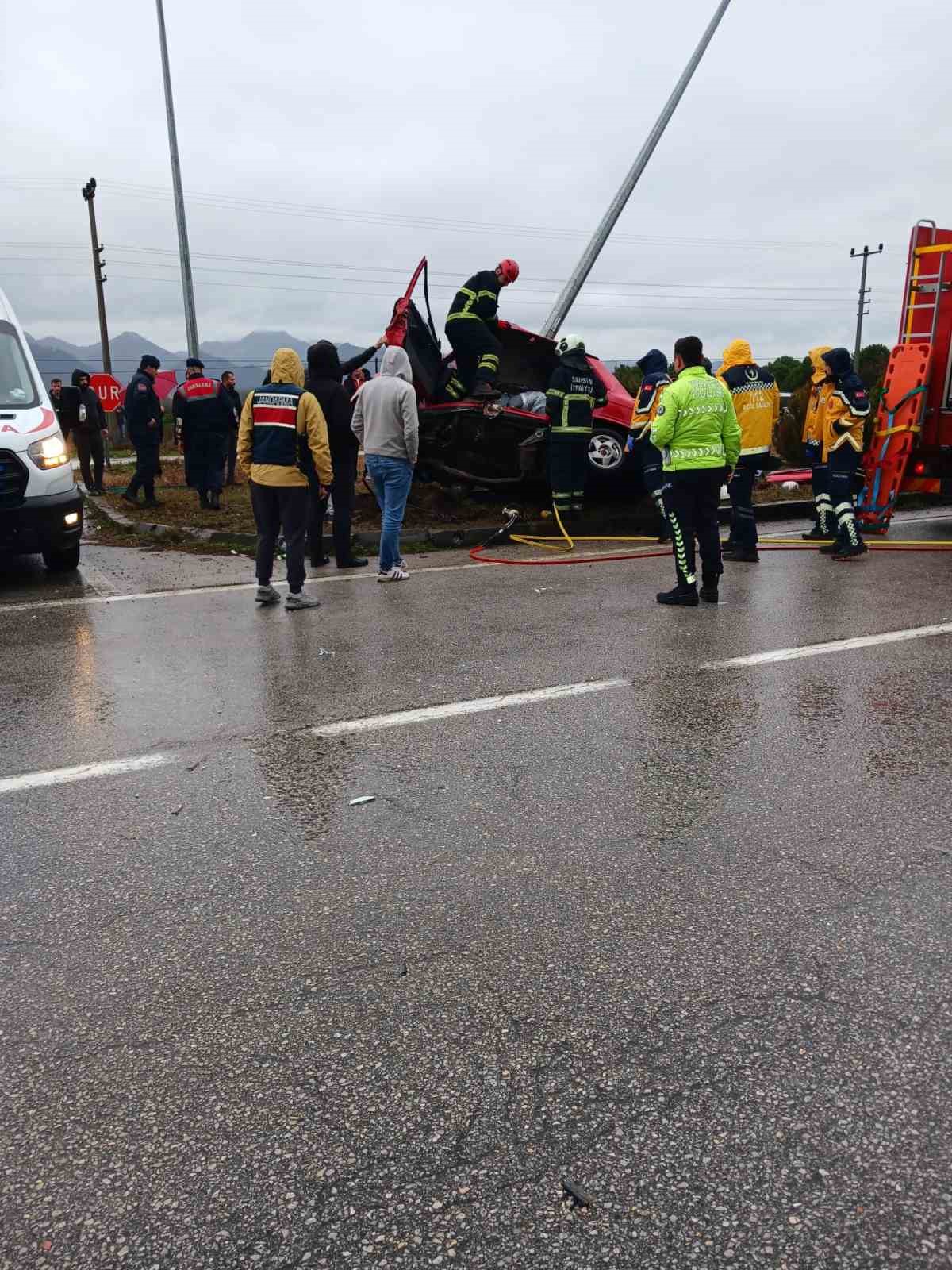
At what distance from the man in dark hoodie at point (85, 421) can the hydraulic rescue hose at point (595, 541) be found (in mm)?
6732

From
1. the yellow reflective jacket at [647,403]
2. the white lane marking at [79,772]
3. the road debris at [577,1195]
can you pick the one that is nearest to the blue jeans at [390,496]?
the yellow reflective jacket at [647,403]

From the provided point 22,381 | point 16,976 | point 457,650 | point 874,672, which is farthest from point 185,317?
point 16,976

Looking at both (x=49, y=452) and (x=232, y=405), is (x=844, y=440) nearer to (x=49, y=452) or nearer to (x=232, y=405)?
(x=49, y=452)

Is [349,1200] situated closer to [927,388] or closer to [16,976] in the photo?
[16,976]

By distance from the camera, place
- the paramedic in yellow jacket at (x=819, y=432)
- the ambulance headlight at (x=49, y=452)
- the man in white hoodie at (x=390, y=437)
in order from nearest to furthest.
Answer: the ambulance headlight at (x=49, y=452) < the man in white hoodie at (x=390, y=437) < the paramedic in yellow jacket at (x=819, y=432)

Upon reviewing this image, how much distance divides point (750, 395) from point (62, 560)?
6.08 metres

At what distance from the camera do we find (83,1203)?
190 centimetres

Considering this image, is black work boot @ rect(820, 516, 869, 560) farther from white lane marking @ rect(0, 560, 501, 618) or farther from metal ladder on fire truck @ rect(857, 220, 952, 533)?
white lane marking @ rect(0, 560, 501, 618)

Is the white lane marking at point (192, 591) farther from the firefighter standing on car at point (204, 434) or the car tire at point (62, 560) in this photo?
the firefighter standing on car at point (204, 434)

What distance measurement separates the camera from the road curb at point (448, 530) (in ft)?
33.8

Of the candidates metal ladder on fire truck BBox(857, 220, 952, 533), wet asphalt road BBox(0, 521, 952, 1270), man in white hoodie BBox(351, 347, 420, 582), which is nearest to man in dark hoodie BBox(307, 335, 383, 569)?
man in white hoodie BBox(351, 347, 420, 582)

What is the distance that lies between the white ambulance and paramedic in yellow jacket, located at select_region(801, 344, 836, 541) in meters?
6.50

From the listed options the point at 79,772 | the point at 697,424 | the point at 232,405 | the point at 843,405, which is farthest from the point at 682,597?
the point at 232,405

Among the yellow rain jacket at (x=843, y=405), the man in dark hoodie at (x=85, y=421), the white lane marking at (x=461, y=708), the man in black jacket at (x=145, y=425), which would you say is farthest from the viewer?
the man in dark hoodie at (x=85, y=421)
